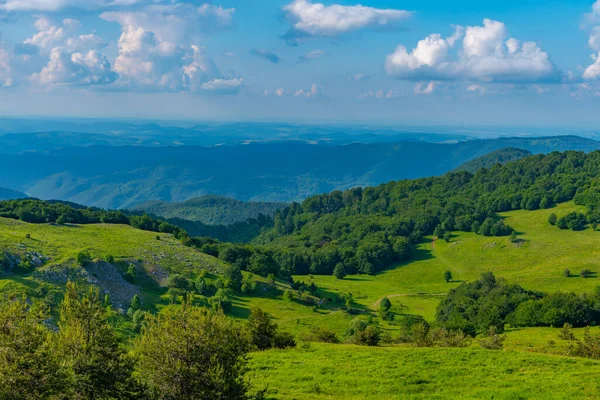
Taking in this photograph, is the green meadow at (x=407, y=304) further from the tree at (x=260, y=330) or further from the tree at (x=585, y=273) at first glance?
the tree at (x=260, y=330)

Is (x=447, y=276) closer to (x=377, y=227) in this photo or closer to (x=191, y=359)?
(x=377, y=227)

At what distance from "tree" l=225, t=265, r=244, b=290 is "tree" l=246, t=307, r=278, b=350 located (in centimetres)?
4271

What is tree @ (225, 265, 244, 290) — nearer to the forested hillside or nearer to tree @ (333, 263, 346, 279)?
the forested hillside

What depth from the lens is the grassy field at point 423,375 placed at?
2541cm

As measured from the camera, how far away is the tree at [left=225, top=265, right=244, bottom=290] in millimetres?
82537

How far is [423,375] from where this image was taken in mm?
28891

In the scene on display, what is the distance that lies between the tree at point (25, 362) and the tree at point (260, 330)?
2531cm

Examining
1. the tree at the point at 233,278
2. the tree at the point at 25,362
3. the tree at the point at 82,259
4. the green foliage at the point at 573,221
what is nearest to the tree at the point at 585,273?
the green foliage at the point at 573,221

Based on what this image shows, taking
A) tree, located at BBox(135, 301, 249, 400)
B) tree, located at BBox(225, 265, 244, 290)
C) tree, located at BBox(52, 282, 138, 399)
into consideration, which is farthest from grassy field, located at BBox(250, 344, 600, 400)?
tree, located at BBox(225, 265, 244, 290)

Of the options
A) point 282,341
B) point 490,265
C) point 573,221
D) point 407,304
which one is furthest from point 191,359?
point 573,221

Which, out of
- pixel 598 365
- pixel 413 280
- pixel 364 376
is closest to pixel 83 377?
pixel 364 376

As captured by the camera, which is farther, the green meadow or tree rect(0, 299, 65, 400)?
the green meadow

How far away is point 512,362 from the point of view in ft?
104

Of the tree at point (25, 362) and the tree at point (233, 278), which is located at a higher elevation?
the tree at point (25, 362)
